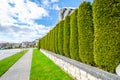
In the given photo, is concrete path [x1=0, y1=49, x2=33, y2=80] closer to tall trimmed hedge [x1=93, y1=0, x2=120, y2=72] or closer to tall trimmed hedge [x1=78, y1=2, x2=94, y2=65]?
tall trimmed hedge [x1=78, y1=2, x2=94, y2=65]

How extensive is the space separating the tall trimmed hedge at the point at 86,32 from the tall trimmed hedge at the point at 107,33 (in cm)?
141

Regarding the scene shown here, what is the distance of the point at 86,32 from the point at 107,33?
2238 millimetres

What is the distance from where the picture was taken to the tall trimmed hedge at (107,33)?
6.58 meters

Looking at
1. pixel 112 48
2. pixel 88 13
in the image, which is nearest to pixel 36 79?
pixel 88 13

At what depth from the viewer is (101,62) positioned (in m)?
7.12

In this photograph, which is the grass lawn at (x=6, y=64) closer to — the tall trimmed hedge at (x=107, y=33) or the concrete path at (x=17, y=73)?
the concrete path at (x=17, y=73)

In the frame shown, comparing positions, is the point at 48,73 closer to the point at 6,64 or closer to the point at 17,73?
the point at 17,73

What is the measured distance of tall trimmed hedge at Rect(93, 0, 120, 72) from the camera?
658 centimetres

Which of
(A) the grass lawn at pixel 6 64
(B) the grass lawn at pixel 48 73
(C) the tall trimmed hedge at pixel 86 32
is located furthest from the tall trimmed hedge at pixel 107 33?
(A) the grass lawn at pixel 6 64

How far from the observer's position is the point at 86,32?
902 centimetres

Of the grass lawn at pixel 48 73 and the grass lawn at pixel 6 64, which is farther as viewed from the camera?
the grass lawn at pixel 6 64

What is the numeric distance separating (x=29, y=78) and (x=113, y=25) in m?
5.12

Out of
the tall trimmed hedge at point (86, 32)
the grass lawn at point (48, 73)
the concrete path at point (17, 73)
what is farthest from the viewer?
the concrete path at point (17, 73)

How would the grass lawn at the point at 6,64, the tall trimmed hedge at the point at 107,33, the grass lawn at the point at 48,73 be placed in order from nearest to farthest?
the tall trimmed hedge at the point at 107,33 → the grass lawn at the point at 48,73 → the grass lawn at the point at 6,64
